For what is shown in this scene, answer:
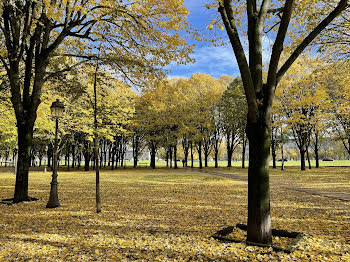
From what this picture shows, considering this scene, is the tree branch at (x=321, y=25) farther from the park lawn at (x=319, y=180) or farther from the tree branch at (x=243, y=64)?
the park lawn at (x=319, y=180)

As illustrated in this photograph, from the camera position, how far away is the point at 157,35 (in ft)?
30.5

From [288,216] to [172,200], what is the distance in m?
4.31

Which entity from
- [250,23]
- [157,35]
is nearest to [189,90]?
[157,35]

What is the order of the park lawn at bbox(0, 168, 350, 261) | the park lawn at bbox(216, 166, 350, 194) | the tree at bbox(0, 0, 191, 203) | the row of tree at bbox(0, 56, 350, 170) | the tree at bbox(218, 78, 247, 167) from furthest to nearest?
the tree at bbox(218, 78, 247, 167)
the row of tree at bbox(0, 56, 350, 170)
the park lawn at bbox(216, 166, 350, 194)
the tree at bbox(0, 0, 191, 203)
the park lawn at bbox(0, 168, 350, 261)

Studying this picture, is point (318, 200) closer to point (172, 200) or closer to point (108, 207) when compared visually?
point (172, 200)

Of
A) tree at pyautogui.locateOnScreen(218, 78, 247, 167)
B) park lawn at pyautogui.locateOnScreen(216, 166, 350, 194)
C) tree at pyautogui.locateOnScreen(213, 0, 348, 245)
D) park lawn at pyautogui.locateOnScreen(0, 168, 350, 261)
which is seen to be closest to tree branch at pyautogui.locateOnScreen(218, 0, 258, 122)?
tree at pyautogui.locateOnScreen(213, 0, 348, 245)

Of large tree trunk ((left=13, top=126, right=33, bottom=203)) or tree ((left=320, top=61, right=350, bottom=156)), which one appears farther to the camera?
tree ((left=320, top=61, right=350, bottom=156))

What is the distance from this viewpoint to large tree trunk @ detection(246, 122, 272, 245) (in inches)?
175

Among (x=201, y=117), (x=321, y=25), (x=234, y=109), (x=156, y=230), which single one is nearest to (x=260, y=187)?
(x=156, y=230)

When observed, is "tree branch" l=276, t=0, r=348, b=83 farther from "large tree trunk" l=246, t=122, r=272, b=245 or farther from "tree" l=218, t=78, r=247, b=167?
"tree" l=218, t=78, r=247, b=167

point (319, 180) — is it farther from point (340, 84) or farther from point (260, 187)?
point (260, 187)

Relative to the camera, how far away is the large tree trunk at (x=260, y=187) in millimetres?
4449

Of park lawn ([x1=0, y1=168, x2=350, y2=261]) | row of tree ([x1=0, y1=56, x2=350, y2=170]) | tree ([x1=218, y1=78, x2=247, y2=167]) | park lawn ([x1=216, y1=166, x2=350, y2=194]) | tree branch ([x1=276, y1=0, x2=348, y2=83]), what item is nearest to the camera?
park lawn ([x1=0, y1=168, x2=350, y2=261])

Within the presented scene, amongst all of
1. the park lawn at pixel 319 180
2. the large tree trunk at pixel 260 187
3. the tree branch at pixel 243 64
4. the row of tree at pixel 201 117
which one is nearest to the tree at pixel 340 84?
the row of tree at pixel 201 117
